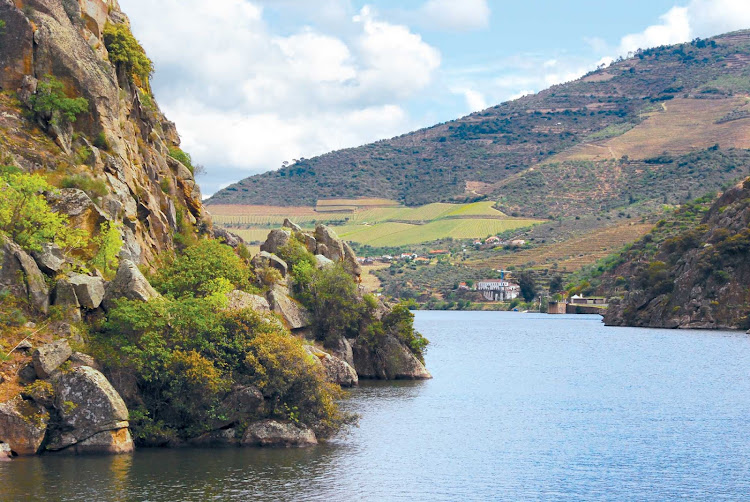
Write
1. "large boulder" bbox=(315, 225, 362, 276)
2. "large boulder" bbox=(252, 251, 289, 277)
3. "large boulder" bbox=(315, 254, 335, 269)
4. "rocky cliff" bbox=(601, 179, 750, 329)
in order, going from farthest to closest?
1. "rocky cliff" bbox=(601, 179, 750, 329)
2. "large boulder" bbox=(315, 225, 362, 276)
3. "large boulder" bbox=(315, 254, 335, 269)
4. "large boulder" bbox=(252, 251, 289, 277)

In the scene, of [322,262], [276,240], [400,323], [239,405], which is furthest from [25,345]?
[322,262]

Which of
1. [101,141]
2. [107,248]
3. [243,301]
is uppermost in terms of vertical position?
[101,141]

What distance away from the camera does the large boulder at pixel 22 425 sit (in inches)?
1393

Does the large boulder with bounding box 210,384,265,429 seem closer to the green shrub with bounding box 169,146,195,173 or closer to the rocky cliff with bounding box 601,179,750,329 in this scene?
the green shrub with bounding box 169,146,195,173

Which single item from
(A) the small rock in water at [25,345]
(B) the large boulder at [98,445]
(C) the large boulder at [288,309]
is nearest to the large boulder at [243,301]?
(C) the large boulder at [288,309]

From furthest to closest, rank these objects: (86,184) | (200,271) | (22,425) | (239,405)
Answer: (200,271), (86,184), (239,405), (22,425)

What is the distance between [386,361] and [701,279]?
252 feet

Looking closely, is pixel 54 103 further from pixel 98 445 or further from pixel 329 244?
pixel 329 244

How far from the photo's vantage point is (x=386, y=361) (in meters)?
68.2

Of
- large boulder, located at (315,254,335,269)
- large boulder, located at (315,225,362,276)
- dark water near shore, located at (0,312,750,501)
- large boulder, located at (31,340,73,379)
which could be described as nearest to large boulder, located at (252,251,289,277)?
large boulder, located at (315,254,335,269)

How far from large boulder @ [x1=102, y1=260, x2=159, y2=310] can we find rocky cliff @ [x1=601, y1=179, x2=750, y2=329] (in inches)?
4003

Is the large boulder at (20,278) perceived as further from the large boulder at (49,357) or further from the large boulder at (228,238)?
the large boulder at (228,238)

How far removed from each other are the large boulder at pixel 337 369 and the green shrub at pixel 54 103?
20.1m

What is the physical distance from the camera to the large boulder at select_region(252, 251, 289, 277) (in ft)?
215
